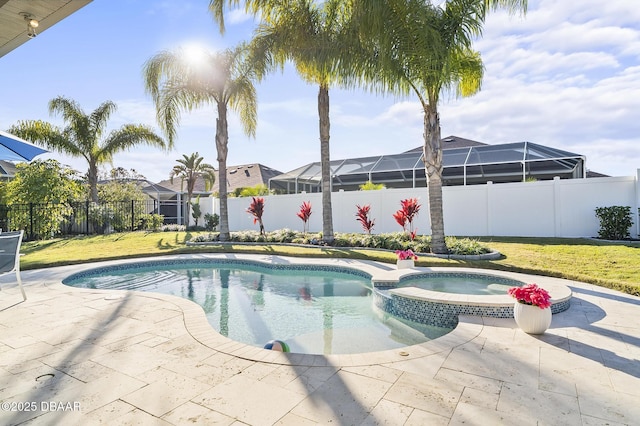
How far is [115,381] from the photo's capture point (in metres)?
3.14

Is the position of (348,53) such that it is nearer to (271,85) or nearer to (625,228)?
(271,85)

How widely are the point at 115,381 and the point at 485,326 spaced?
172 inches

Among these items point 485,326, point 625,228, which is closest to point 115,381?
point 485,326

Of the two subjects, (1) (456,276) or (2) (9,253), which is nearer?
(2) (9,253)

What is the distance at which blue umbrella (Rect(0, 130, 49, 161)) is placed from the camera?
581 cm

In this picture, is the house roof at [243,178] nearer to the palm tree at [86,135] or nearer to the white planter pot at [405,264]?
the palm tree at [86,135]

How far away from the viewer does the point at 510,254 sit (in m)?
10.1

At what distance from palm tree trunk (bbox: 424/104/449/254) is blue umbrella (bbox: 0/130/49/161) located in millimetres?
9201

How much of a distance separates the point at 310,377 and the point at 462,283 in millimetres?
5237

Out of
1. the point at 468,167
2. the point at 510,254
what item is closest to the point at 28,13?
the point at 510,254

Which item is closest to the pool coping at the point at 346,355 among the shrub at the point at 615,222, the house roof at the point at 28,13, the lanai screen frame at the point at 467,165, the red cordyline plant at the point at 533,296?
the red cordyline plant at the point at 533,296

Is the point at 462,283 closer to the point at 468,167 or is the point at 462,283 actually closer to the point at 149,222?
the point at 468,167

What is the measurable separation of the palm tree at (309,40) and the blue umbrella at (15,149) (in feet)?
25.3

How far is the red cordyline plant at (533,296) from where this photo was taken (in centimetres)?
423
